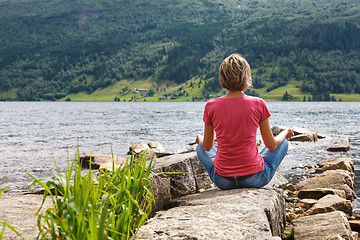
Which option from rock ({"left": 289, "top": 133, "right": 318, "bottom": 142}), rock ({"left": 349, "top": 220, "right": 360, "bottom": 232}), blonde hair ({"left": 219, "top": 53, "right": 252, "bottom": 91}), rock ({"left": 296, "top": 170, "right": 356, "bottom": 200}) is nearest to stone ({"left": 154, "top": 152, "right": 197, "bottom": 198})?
blonde hair ({"left": 219, "top": 53, "right": 252, "bottom": 91})

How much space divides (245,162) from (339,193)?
646 cm

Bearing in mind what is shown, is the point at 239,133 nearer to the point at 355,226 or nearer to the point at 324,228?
the point at 324,228

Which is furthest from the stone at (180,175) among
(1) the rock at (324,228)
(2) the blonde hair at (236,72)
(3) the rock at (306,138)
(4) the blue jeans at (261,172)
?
(3) the rock at (306,138)

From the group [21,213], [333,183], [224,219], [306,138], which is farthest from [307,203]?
[306,138]

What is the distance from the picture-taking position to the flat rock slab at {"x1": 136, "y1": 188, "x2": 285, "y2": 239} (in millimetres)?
4207

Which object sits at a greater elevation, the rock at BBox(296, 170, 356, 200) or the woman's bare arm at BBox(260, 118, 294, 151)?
the woman's bare arm at BBox(260, 118, 294, 151)

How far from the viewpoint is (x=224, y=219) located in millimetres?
4668

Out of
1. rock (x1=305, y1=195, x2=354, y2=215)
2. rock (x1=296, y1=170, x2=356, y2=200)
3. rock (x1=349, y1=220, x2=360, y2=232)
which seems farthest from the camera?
rock (x1=296, y1=170, x2=356, y2=200)

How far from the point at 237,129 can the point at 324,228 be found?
2850mm

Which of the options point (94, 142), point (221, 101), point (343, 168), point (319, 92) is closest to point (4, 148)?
point (94, 142)

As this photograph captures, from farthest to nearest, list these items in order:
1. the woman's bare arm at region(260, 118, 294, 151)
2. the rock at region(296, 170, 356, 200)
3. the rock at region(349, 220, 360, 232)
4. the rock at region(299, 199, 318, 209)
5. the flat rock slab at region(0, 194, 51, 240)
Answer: the rock at region(296, 170, 356, 200) → the rock at region(299, 199, 318, 209) → the rock at region(349, 220, 360, 232) → the woman's bare arm at region(260, 118, 294, 151) → the flat rock slab at region(0, 194, 51, 240)

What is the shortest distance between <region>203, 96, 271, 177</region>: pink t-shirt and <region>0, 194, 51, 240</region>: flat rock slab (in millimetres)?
3014

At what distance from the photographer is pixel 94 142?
3288 centimetres

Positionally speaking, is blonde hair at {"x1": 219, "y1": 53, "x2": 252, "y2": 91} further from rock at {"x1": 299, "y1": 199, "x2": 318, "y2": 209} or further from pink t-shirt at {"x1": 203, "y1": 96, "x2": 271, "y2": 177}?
rock at {"x1": 299, "y1": 199, "x2": 318, "y2": 209}
